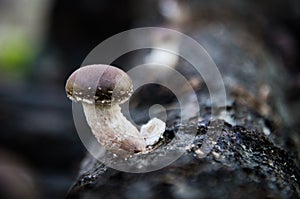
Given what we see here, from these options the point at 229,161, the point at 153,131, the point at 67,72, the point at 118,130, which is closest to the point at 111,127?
the point at 118,130

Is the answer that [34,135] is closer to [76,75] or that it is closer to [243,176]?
[76,75]

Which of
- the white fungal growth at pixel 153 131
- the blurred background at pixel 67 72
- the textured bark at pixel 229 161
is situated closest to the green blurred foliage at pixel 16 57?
the blurred background at pixel 67 72

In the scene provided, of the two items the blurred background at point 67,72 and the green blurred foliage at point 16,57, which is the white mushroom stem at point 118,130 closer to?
the blurred background at point 67,72

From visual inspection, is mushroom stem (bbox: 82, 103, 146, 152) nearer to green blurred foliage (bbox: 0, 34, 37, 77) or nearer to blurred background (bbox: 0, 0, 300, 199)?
blurred background (bbox: 0, 0, 300, 199)

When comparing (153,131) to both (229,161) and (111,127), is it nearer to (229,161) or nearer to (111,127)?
(111,127)

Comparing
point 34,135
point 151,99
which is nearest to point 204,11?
point 151,99

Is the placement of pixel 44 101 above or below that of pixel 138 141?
above

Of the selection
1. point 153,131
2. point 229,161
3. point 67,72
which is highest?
point 67,72
